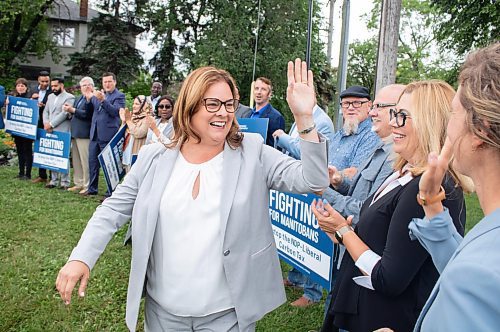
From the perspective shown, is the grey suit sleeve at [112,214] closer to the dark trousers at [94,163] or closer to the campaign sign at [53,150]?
the dark trousers at [94,163]

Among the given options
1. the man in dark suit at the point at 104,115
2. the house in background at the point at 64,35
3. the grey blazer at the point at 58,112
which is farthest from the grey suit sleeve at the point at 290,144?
the house in background at the point at 64,35

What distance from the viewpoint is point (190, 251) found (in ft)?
7.11

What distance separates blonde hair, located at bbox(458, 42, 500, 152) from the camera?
1.11 meters

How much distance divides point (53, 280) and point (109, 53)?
1038 inches

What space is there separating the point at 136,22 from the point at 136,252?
30755mm

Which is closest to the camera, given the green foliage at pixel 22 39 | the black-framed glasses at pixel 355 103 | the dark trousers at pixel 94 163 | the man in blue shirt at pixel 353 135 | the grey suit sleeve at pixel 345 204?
the grey suit sleeve at pixel 345 204

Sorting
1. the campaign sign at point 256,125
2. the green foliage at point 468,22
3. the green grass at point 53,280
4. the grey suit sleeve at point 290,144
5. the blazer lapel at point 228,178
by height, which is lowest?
the green grass at point 53,280

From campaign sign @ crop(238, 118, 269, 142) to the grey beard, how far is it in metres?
1.03

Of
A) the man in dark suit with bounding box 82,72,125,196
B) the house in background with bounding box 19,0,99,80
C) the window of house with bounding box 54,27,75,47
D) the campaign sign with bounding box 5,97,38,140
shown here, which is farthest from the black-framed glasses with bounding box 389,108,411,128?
the window of house with bounding box 54,27,75,47

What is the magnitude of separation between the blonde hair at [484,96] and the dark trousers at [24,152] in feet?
33.9

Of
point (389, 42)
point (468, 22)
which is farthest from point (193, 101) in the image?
point (468, 22)

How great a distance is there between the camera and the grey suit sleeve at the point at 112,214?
7.05ft

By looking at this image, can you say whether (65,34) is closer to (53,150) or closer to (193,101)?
(53,150)

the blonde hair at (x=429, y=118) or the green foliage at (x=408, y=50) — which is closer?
the blonde hair at (x=429, y=118)
